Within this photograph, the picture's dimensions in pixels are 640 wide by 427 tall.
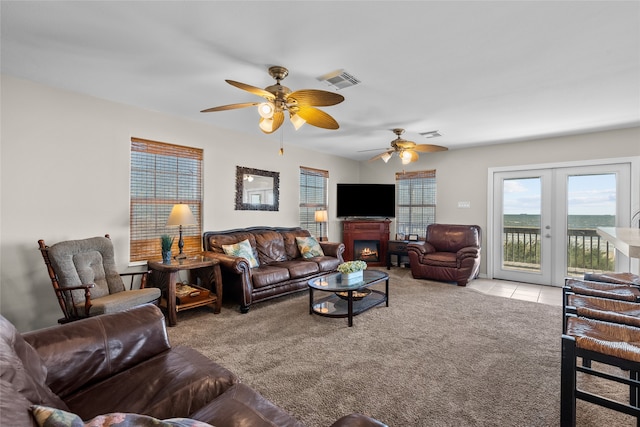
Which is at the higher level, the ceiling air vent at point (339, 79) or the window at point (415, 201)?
the ceiling air vent at point (339, 79)

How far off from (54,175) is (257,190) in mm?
2631

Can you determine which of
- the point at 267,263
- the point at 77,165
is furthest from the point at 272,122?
the point at 267,263

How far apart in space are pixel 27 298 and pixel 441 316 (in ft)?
14.4

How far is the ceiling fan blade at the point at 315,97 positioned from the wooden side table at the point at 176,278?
7.32ft

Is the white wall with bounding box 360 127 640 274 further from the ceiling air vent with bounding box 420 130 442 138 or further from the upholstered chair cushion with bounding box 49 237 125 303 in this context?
the upholstered chair cushion with bounding box 49 237 125 303

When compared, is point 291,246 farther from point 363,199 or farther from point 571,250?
point 571,250

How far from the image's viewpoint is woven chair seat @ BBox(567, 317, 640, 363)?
1.35 m

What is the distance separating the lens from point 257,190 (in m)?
5.16

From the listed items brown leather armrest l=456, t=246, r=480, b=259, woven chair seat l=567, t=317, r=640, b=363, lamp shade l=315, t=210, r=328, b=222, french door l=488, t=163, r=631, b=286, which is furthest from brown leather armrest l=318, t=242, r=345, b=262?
woven chair seat l=567, t=317, r=640, b=363

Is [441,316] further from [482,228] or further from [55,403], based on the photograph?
[55,403]

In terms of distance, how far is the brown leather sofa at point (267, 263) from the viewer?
3729 mm

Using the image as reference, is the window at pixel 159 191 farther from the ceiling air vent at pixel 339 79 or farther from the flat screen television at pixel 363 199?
the flat screen television at pixel 363 199

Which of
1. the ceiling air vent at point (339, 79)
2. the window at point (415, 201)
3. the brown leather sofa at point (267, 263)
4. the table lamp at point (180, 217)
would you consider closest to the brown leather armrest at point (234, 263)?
the brown leather sofa at point (267, 263)

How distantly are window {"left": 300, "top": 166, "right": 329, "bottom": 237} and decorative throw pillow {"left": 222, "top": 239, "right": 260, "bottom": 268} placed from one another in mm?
1835
